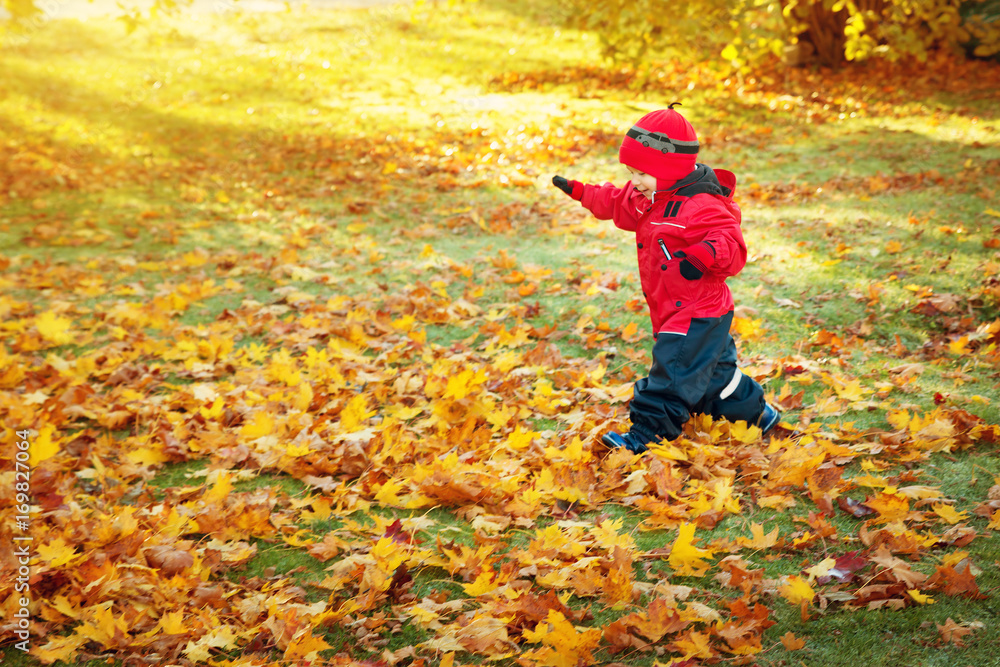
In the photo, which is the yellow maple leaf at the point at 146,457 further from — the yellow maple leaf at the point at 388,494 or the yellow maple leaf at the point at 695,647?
the yellow maple leaf at the point at 695,647

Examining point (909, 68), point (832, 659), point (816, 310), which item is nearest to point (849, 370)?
point (816, 310)

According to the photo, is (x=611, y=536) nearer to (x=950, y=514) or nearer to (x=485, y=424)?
(x=485, y=424)

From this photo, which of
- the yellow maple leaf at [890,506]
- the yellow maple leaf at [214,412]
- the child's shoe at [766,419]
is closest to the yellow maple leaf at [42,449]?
the yellow maple leaf at [214,412]

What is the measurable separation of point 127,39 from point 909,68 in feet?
52.9

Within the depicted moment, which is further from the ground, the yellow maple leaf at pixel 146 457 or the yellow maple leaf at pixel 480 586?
the yellow maple leaf at pixel 480 586

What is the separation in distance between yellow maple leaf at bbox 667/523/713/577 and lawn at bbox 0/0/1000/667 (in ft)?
0.04

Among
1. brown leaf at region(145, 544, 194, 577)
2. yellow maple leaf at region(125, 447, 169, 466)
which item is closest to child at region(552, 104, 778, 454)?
brown leaf at region(145, 544, 194, 577)

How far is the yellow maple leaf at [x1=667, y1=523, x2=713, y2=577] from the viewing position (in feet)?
7.67

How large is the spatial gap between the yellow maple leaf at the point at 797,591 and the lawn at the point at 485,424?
10 mm

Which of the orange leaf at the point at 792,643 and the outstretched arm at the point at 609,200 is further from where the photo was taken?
the outstretched arm at the point at 609,200

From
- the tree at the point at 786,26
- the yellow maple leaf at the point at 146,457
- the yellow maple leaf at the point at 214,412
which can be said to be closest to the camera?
the yellow maple leaf at the point at 146,457

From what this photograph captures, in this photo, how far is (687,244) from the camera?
9.30ft

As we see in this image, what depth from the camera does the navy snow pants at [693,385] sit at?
114 inches

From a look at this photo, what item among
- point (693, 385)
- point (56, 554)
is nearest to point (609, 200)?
point (693, 385)
